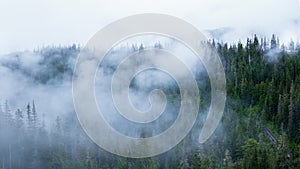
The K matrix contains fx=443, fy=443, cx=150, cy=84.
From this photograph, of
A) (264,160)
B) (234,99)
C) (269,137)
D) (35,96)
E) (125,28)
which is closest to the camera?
(125,28)

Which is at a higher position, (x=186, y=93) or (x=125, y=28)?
(x=125, y=28)

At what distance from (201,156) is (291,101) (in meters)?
27.2

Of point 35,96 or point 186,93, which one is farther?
point 35,96

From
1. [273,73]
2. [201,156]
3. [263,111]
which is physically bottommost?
[201,156]

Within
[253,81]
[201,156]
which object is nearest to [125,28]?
[201,156]

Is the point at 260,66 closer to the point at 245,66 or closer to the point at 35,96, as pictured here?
the point at 245,66

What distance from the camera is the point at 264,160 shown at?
8125cm

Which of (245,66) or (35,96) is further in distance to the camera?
(35,96)

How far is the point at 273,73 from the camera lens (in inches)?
5207

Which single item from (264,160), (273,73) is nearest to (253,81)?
(273,73)

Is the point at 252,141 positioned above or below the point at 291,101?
below

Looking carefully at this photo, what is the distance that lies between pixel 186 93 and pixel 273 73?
4738 cm

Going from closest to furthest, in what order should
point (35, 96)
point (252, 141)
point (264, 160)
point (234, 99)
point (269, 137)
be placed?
point (264, 160) < point (252, 141) < point (269, 137) < point (234, 99) < point (35, 96)

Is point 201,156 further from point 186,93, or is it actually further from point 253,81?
point 253,81
